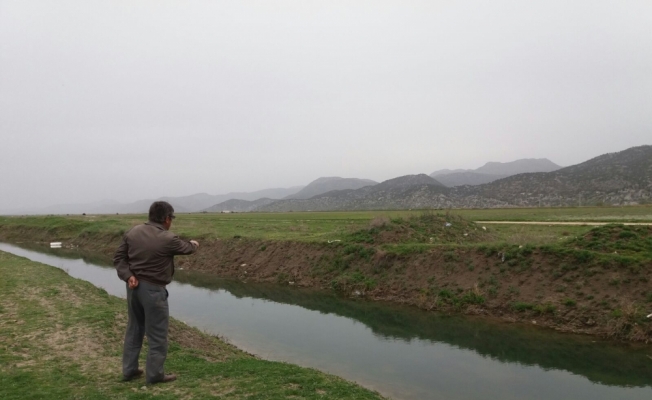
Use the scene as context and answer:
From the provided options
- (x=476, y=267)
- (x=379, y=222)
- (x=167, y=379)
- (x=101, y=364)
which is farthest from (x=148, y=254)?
(x=379, y=222)

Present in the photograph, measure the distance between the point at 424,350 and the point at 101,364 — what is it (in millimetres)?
9775

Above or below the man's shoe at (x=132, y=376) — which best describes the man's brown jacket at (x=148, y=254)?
above

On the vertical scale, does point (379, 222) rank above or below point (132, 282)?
below

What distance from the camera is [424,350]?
13812 millimetres

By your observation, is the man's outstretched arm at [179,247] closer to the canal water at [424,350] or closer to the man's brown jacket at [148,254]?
the man's brown jacket at [148,254]

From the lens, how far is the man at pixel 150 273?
260 inches

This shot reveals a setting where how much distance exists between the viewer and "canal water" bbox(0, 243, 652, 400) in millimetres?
10875

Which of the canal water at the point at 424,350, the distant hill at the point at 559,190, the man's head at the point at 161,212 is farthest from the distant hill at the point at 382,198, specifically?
the man's head at the point at 161,212

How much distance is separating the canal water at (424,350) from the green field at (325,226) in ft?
22.0

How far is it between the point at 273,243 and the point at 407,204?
3827 inches

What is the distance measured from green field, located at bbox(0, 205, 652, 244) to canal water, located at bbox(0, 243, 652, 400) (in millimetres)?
6699

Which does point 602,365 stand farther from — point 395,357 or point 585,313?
point 395,357

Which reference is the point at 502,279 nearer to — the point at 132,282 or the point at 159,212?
the point at 159,212

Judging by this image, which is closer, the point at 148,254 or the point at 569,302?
the point at 148,254
